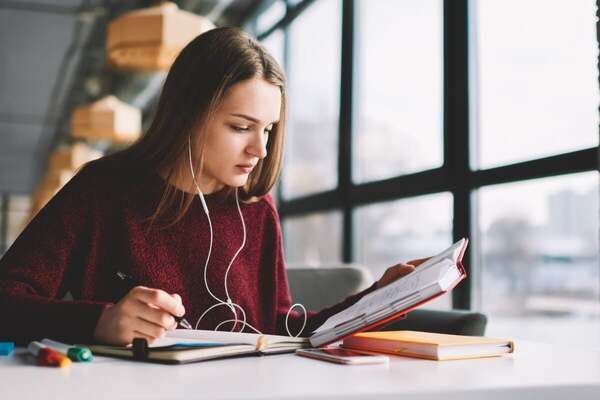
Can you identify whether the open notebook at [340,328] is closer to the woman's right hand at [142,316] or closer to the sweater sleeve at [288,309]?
the woman's right hand at [142,316]

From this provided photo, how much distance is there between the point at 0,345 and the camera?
1.01m

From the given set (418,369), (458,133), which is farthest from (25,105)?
(418,369)

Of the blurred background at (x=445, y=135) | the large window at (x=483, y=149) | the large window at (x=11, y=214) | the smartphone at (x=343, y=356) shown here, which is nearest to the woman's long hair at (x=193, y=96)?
the smartphone at (x=343, y=356)

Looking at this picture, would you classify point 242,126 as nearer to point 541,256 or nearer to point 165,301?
point 165,301

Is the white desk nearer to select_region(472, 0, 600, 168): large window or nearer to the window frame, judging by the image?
the window frame

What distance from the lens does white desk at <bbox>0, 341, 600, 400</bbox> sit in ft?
2.41

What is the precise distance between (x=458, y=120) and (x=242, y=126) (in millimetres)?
1563

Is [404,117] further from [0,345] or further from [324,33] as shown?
[0,345]

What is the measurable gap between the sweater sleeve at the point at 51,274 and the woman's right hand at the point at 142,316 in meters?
0.06

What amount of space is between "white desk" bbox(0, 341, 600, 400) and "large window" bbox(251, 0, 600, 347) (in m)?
1.31

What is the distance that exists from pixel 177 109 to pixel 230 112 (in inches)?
5.1

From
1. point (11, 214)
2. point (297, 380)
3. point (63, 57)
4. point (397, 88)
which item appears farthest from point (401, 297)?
point (11, 214)

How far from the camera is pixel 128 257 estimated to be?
4.55 ft

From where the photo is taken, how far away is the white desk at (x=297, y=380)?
0.73m
